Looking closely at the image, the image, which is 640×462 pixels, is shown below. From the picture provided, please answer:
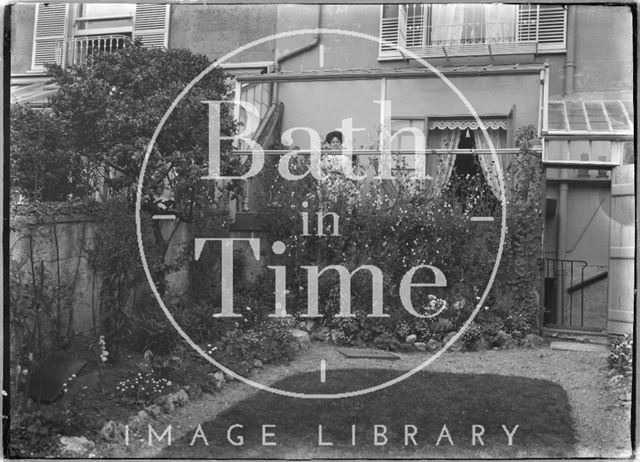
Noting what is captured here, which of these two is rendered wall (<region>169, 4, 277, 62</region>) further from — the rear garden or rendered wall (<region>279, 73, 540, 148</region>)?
rendered wall (<region>279, 73, 540, 148</region>)

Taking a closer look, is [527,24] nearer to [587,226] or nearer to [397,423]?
[587,226]

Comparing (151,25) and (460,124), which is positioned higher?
(151,25)

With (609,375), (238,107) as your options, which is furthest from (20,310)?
(609,375)

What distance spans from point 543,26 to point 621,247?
178 cm

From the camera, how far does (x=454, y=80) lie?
18.1 feet

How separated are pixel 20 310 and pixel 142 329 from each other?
0.79 m

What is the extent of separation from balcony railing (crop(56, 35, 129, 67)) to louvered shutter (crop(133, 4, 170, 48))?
0.41 feet

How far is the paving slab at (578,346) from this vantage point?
520cm

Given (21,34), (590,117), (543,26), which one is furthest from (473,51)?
(21,34)

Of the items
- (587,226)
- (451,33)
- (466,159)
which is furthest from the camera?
(451,33)

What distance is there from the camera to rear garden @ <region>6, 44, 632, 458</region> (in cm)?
466

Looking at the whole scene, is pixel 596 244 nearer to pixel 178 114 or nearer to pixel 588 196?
pixel 588 196

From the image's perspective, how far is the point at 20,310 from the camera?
470 centimetres

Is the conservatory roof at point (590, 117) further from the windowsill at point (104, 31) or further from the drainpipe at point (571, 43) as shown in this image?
the windowsill at point (104, 31)
